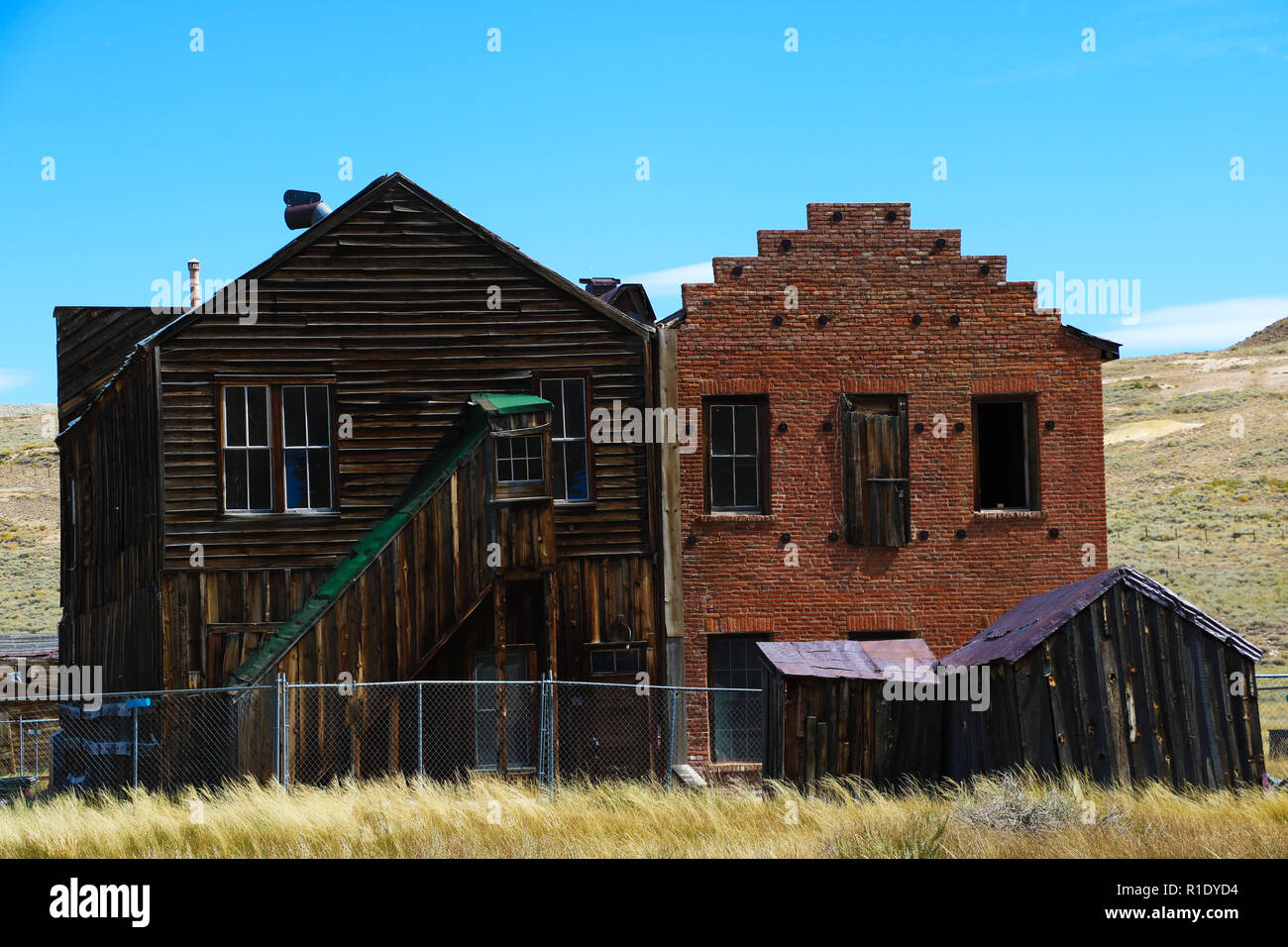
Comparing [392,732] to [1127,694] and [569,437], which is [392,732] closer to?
[569,437]

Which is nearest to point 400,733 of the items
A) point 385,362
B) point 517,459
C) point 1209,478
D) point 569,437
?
point 517,459

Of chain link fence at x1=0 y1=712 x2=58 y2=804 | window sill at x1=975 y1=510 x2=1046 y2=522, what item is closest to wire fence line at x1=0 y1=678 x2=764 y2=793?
chain link fence at x1=0 y1=712 x2=58 y2=804

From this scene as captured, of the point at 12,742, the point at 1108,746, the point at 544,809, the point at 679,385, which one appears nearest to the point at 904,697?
the point at 1108,746

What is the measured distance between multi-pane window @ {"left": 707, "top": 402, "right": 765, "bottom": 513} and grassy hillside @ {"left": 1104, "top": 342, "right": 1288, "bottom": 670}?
20.7m

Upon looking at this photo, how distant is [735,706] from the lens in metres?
21.1

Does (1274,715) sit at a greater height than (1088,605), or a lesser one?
lesser

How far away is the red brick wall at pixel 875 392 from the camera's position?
21312 millimetres

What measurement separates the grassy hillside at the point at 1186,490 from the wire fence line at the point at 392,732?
22232mm

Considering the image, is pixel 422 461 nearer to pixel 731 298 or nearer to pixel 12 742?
pixel 731 298

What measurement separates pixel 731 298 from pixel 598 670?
5.76 m

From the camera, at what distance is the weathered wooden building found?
18.9m

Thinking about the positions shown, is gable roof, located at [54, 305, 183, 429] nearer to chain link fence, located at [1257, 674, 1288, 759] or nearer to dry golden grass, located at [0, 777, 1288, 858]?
dry golden grass, located at [0, 777, 1288, 858]

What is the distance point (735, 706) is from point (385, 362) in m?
6.98

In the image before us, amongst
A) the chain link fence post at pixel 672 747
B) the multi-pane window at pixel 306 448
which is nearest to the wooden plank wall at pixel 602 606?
the chain link fence post at pixel 672 747
